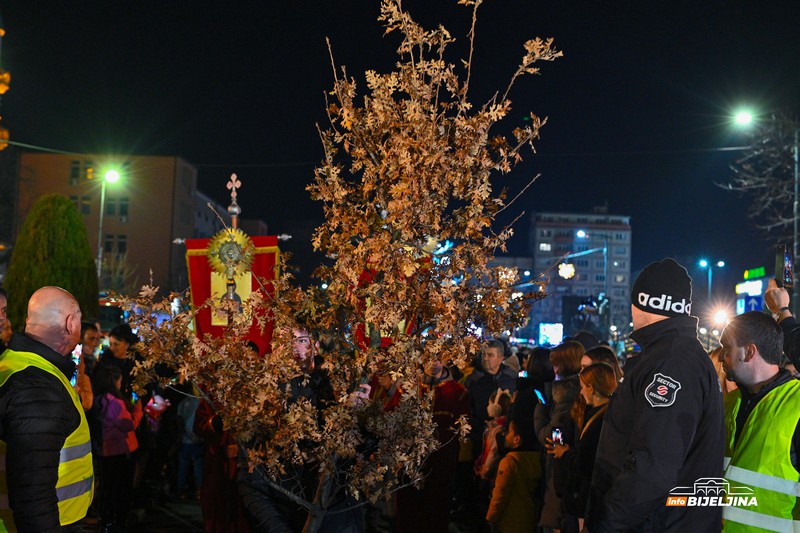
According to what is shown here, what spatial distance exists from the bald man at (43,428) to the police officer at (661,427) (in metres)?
2.53

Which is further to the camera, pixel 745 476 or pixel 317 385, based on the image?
pixel 317 385

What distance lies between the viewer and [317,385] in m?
4.54

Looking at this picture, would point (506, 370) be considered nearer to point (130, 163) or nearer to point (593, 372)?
point (593, 372)

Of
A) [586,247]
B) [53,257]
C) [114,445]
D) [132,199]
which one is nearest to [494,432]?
[114,445]

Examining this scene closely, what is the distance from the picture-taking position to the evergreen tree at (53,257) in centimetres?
2373

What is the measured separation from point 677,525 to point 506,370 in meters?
6.13

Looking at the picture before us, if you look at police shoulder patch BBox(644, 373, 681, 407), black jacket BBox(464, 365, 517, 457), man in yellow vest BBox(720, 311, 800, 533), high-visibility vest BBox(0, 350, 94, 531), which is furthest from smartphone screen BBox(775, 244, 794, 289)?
high-visibility vest BBox(0, 350, 94, 531)

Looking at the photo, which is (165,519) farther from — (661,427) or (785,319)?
(661,427)

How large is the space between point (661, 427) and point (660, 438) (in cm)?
5

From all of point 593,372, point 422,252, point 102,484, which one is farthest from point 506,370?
point 422,252

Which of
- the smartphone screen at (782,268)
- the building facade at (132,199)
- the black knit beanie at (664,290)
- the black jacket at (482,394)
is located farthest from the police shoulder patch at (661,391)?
the building facade at (132,199)

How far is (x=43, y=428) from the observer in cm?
373

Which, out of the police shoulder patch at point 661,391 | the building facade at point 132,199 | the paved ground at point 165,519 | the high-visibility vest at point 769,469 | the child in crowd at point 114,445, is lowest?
the paved ground at point 165,519

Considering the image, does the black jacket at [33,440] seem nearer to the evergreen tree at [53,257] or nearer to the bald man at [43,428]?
the bald man at [43,428]
